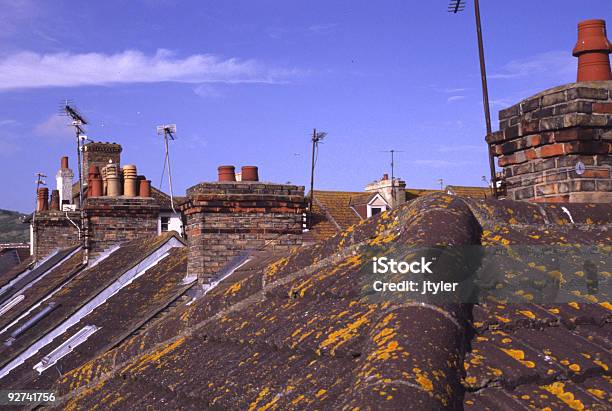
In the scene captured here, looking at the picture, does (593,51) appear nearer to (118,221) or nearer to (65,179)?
(118,221)

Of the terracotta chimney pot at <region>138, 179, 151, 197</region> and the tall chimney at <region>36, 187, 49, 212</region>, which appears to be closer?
the terracotta chimney pot at <region>138, 179, 151, 197</region>

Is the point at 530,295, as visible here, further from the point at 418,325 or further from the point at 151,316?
the point at 151,316

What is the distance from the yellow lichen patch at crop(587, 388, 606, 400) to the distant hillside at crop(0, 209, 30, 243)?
99.1 m

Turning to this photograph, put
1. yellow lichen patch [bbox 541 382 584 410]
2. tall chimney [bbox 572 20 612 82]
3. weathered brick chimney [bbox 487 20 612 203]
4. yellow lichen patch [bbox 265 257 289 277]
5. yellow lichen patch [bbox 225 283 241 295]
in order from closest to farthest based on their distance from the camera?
yellow lichen patch [bbox 541 382 584 410] → yellow lichen patch [bbox 265 257 289 277] → yellow lichen patch [bbox 225 283 241 295] → weathered brick chimney [bbox 487 20 612 203] → tall chimney [bbox 572 20 612 82]

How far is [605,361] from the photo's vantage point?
2822 mm

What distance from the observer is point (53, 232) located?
23625mm

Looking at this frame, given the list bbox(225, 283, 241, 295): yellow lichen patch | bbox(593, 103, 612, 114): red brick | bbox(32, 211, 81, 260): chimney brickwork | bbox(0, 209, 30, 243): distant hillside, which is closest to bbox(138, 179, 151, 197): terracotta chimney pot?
bbox(32, 211, 81, 260): chimney brickwork

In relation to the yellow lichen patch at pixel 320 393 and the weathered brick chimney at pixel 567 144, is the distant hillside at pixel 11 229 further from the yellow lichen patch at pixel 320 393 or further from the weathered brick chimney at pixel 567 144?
the yellow lichen patch at pixel 320 393

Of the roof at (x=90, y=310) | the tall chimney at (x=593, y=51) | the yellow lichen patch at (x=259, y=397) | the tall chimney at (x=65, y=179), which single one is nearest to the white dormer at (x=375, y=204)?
the tall chimney at (x=65, y=179)

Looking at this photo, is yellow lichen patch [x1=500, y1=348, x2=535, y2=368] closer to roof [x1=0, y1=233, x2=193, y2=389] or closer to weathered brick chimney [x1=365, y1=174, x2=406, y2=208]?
roof [x1=0, y1=233, x2=193, y2=389]

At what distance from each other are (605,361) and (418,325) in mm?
726

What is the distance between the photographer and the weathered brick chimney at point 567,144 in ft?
17.5

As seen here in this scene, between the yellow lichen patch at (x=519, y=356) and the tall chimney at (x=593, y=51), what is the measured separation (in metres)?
3.87

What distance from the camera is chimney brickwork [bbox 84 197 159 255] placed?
52.1ft
